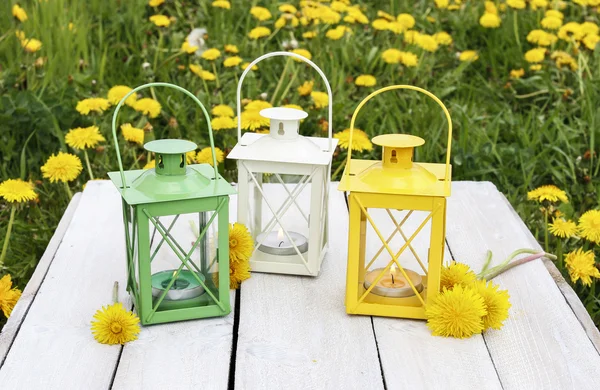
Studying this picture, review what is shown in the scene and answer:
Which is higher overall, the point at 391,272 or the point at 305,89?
the point at 305,89

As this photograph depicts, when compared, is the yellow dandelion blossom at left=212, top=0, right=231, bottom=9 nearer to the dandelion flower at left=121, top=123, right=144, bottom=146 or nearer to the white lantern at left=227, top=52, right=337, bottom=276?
the dandelion flower at left=121, top=123, right=144, bottom=146

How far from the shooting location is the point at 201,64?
3.07 metres

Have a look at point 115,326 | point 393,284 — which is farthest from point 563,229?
point 115,326

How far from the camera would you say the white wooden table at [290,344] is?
134 centimetres

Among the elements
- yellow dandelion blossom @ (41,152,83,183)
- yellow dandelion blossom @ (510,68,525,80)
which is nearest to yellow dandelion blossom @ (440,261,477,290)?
yellow dandelion blossom @ (41,152,83,183)

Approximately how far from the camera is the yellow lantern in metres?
1.43

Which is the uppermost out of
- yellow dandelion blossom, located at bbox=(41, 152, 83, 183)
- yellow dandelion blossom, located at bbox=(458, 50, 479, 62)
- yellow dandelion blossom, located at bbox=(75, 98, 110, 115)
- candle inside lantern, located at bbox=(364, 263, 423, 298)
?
yellow dandelion blossom, located at bbox=(458, 50, 479, 62)

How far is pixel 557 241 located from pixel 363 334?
755 mm

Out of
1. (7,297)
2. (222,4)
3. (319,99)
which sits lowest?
(7,297)

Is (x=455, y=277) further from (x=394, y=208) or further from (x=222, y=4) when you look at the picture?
(x=222, y=4)

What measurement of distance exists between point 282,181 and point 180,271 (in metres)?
0.27

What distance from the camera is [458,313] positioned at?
Answer: 1.45 m

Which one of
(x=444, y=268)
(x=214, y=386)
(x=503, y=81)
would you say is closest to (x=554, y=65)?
(x=503, y=81)

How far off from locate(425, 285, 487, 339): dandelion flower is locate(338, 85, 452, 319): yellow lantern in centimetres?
4
